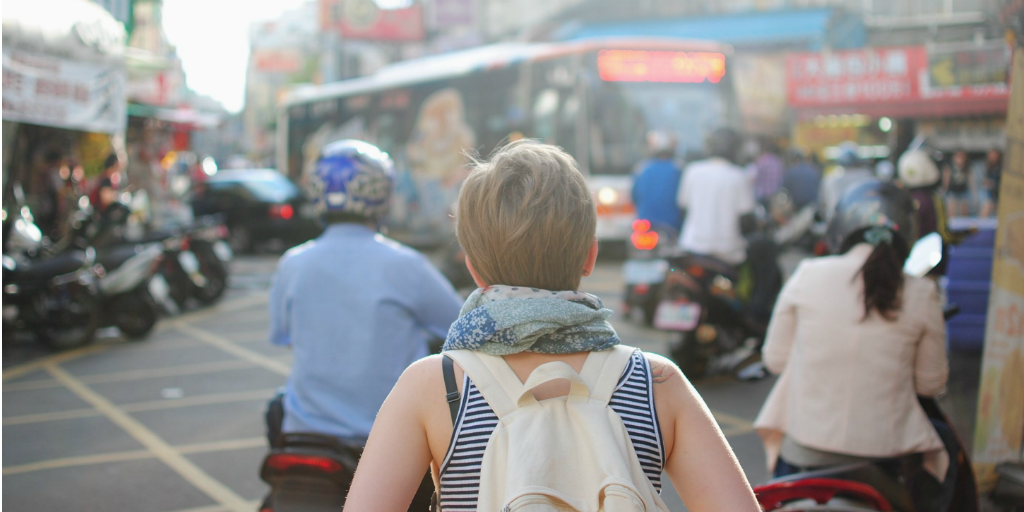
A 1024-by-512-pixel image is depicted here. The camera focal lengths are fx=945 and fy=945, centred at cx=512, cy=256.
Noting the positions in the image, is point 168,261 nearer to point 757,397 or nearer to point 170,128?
point 757,397

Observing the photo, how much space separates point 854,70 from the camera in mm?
21828

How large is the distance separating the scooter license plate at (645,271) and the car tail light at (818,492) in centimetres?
479

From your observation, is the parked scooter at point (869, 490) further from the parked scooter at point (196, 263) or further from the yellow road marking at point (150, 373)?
the parked scooter at point (196, 263)

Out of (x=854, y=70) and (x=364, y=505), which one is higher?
(x=854, y=70)

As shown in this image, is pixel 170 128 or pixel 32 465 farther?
pixel 170 128

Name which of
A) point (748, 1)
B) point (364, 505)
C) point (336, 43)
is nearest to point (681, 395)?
point (364, 505)

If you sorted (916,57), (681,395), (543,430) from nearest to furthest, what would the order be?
(543,430) → (681,395) → (916,57)

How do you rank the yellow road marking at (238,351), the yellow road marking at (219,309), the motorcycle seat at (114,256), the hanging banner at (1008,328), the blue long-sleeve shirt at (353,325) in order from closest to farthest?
the blue long-sleeve shirt at (353,325)
the hanging banner at (1008,328)
the yellow road marking at (238,351)
the motorcycle seat at (114,256)
the yellow road marking at (219,309)

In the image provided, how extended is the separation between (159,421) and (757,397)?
13.6 ft

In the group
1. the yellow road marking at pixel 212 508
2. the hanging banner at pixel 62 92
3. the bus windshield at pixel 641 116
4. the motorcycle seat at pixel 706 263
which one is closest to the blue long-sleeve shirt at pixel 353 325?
the yellow road marking at pixel 212 508

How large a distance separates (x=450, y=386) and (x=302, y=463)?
127cm

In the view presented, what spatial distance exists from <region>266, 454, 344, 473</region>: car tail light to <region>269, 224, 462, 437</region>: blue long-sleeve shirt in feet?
0.68

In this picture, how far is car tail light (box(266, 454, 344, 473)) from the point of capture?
2.66 meters

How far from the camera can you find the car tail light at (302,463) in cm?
266
